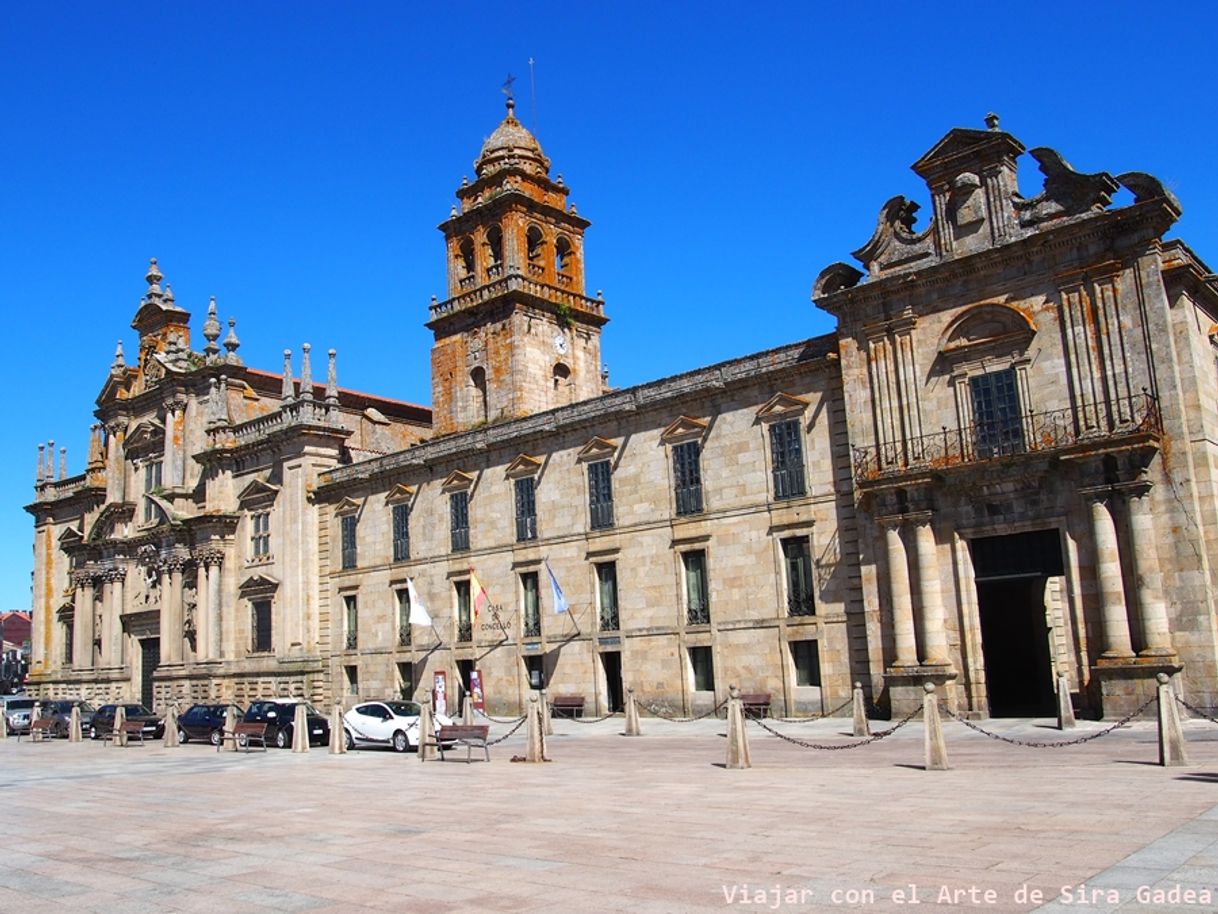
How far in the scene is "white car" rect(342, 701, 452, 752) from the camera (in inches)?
1070

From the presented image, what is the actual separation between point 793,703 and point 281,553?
23.8 metres

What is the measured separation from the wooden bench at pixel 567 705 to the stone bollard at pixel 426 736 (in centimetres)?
952

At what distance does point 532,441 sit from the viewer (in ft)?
119

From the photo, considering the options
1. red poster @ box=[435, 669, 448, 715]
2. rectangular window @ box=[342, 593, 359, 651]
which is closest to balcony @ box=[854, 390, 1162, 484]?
red poster @ box=[435, 669, 448, 715]

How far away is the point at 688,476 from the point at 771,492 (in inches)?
115

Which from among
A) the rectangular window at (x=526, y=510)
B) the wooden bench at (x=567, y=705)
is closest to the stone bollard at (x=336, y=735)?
the wooden bench at (x=567, y=705)

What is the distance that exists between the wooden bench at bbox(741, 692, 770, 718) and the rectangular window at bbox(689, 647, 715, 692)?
5.23 ft

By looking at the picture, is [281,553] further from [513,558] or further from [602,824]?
[602,824]

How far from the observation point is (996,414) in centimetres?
2611

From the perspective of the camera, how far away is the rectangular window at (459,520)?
3850cm

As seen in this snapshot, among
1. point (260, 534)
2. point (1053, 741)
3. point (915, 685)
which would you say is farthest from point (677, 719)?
point (260, 534)

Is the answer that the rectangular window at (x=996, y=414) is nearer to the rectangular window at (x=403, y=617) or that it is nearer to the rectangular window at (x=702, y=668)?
the rectangular window at (x=702, y=668)

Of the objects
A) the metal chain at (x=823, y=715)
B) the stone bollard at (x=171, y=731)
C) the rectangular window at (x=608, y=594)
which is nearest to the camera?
the metal chain at (x=823, y=715)

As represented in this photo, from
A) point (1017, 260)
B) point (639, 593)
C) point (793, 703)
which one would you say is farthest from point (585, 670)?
point (1017, 260)
